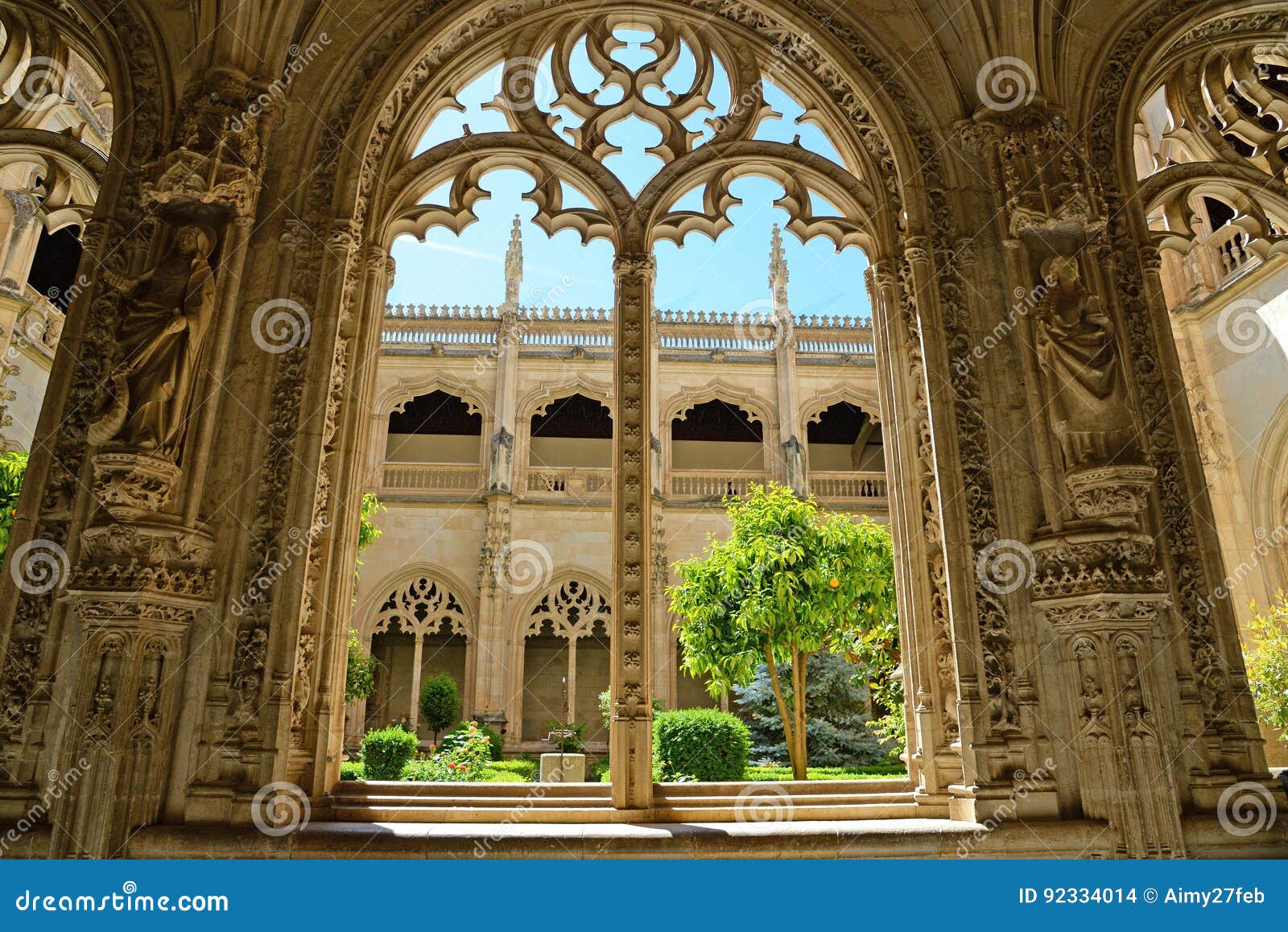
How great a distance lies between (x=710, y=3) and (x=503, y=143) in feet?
6.84

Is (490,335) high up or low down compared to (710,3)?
up

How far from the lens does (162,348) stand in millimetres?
4762

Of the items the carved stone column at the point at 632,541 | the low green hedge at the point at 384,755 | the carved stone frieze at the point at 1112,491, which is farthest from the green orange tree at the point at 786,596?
the carved stone frieze at the point at 1112,491

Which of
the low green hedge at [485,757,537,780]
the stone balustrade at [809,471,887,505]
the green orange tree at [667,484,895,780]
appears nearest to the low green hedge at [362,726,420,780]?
the low green hedge at [485,757,537,780]

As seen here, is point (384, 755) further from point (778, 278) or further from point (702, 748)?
point (778, 278)

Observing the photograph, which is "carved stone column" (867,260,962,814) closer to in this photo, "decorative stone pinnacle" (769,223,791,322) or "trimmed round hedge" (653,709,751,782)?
"trimmed round hedge" (653,709,751,782)

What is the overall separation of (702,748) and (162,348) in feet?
25.2

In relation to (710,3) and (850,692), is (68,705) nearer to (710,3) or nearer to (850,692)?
(710,3)

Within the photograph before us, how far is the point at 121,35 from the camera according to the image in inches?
234

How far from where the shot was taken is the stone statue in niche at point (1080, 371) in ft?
15.7

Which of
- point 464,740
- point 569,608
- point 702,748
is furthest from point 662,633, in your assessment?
point 702,748

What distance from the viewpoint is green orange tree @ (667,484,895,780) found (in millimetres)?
10844

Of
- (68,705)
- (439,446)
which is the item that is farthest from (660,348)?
(68,705)

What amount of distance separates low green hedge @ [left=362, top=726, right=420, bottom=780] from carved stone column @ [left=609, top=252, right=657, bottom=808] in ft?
24.8
